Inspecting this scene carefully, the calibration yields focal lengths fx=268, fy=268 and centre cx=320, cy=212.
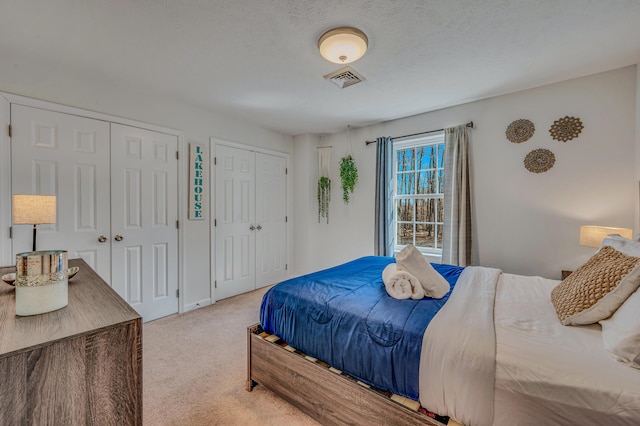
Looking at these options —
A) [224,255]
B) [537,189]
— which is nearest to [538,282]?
[537,189]

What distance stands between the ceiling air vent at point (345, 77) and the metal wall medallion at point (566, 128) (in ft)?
6.33

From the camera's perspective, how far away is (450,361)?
1112mm

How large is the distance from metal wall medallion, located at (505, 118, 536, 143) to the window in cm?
71

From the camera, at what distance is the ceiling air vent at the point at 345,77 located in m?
2.34

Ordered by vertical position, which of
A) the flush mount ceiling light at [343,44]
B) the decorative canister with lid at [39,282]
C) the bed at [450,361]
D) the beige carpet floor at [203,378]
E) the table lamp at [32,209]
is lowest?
the beige carpet floor at [203,378]

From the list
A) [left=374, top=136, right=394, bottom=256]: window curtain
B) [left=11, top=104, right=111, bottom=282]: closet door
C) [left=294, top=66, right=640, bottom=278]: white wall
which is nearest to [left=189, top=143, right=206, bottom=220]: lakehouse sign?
[left=11, top=104, right=111, bottom=282]: closet door

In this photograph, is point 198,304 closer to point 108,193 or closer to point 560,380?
point 108,193

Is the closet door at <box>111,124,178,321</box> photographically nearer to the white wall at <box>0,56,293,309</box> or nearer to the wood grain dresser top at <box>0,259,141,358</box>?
the white wall at <box>0,56,293,309</box>

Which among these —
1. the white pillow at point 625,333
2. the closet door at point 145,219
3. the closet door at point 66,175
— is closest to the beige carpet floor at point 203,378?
the closet door at point 145,219

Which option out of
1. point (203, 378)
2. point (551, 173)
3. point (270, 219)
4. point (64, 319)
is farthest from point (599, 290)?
point (270, 219)

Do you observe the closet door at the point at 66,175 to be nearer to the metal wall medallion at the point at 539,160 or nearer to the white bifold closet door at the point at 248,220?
the white bifold closet door at the point at 248,220

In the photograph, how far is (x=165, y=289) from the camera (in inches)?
121

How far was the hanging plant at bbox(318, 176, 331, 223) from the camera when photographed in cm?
430

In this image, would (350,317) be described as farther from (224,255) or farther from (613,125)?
(613,125)
